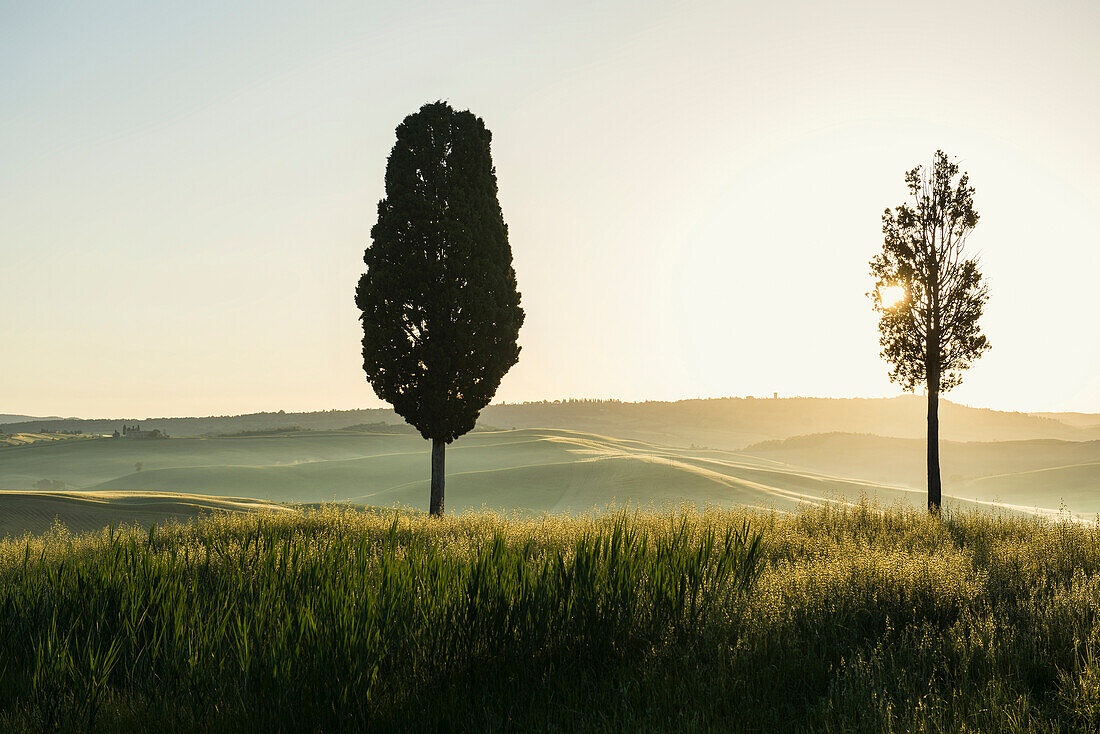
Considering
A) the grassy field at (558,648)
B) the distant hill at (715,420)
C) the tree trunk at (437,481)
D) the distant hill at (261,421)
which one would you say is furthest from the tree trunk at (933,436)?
the distant hill at (261,421)

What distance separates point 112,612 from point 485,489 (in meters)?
32.7

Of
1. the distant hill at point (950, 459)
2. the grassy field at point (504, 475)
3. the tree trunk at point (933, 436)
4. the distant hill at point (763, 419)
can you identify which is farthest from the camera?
the distant hill at point (763, 419)

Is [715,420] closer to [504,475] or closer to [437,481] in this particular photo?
[504,475]

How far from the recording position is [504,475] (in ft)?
132

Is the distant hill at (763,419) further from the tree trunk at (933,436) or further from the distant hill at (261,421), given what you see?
the tree trunk at (933,436)

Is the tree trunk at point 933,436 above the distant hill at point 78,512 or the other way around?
above

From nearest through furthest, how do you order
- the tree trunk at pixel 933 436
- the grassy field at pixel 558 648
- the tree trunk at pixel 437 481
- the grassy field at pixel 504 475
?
the grassy field at pixel 558 648 < the tree trunk at pixel 933 436 < the tree trunk at pixel 437 481 < the grassy field at pixel 504 475

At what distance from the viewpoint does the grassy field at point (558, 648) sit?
4.21 metres

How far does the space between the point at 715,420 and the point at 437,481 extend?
12636cm

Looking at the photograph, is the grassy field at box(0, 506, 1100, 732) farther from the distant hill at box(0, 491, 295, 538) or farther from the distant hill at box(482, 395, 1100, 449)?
the distant hill at box(482, 395, 1100, 449)

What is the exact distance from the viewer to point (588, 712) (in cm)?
432

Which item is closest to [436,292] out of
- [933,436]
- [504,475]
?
[933,436]

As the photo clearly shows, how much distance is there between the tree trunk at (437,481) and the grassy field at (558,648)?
11.5 m

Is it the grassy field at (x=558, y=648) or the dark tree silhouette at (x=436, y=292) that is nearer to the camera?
the grassy field at (x=558, y=648)
